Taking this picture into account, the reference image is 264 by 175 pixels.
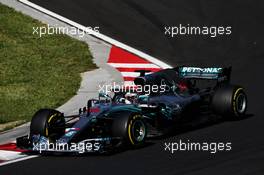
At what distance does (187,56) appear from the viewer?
2492 cm

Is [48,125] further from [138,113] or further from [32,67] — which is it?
[32,67]

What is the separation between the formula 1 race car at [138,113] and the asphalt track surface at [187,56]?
0.28 metres

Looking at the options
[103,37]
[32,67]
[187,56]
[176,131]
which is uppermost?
[103,37]

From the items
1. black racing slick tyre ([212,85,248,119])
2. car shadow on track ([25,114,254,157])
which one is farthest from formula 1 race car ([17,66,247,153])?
car shadow on track ([25,114,254,157])

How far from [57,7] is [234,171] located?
17.2 m

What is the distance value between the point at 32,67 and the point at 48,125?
26.6 ft

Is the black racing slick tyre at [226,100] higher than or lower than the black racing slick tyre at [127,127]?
higher

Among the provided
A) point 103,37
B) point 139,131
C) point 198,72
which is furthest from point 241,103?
point 103,37

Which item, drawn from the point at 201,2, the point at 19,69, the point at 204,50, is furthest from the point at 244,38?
the point at 19,69

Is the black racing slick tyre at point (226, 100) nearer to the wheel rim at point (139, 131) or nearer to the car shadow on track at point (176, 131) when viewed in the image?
the car shadow on track at point (176, 131)

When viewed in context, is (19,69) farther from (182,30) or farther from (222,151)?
(222,151)

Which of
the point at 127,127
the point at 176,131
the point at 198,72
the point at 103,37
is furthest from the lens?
the point at 103,37

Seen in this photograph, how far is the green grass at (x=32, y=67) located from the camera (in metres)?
20.7

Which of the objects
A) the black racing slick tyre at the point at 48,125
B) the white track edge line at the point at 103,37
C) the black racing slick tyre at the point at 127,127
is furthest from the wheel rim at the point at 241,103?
the white track edge line at the point at 103,37
